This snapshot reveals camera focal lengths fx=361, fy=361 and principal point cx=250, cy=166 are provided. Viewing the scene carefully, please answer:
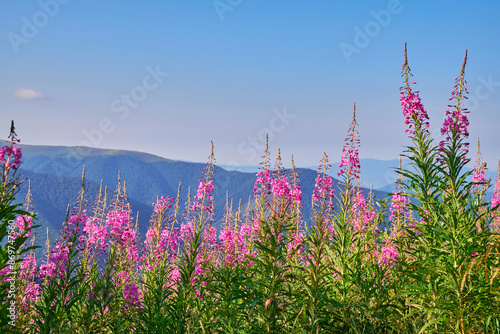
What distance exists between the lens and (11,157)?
418 centimetres

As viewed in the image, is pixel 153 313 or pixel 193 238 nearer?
pixel 153 313

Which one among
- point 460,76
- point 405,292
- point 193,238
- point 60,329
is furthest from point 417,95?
point 60,329

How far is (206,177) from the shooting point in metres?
7.81

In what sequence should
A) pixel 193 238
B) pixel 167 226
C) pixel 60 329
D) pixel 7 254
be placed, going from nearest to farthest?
pixel 7 254
pixel 60 329
pixel 193 238
pixel 167 226

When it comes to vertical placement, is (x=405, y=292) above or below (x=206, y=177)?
below

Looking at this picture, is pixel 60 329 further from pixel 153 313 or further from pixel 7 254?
pixel 7 254

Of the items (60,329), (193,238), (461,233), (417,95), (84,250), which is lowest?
(60,329)

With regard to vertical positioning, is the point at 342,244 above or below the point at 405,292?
above

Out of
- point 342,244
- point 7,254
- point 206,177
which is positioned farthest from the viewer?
point 206,177

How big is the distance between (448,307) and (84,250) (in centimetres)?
622

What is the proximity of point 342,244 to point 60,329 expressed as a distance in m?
4.32

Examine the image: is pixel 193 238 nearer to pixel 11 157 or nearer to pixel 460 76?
Result: pixel 11 157

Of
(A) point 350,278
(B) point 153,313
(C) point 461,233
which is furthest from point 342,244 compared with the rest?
(B) point 153,313

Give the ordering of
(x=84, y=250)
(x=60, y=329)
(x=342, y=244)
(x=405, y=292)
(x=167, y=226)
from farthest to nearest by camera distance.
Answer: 1. (x=167, y=226)
2. (x=84, y=250)
3. (x=342, y=244)
4. (x=60, y=329)
5. (x=405, y=292)
